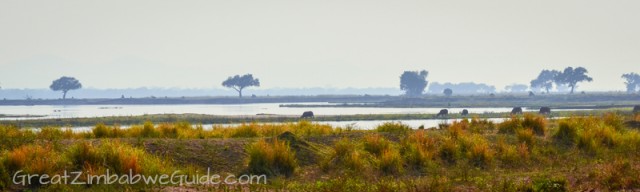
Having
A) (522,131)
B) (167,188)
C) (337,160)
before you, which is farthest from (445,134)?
(167,188)

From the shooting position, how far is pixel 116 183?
16125 mm

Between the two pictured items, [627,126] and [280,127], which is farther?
[627,126]

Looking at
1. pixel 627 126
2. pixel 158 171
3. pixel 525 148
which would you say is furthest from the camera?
pixel 627 126

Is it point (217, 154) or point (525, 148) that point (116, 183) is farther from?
point (525, 148)

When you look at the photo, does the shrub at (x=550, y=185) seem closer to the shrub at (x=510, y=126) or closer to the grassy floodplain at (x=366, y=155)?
the grassy floodplain at (x=366, y=155)

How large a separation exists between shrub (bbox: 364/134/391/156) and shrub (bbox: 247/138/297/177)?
10.6 ft

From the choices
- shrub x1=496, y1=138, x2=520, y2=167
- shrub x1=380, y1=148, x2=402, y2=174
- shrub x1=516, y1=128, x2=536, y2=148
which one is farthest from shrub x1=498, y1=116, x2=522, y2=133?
shrub x1=380, y1=148, x2=402, y2=174

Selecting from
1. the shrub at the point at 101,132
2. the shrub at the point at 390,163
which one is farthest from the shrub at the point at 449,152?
the shrub at the point at 101,132

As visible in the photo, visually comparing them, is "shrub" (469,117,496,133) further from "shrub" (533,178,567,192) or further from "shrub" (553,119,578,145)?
"shrub" (533,178,567,192)

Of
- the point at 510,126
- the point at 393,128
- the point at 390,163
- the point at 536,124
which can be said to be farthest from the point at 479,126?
the point at 390,163

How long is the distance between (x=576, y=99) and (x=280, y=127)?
12905cm

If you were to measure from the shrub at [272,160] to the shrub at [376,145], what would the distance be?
3.23 metres

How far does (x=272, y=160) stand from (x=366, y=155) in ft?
10.8

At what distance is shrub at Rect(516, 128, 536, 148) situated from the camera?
2398 cm
